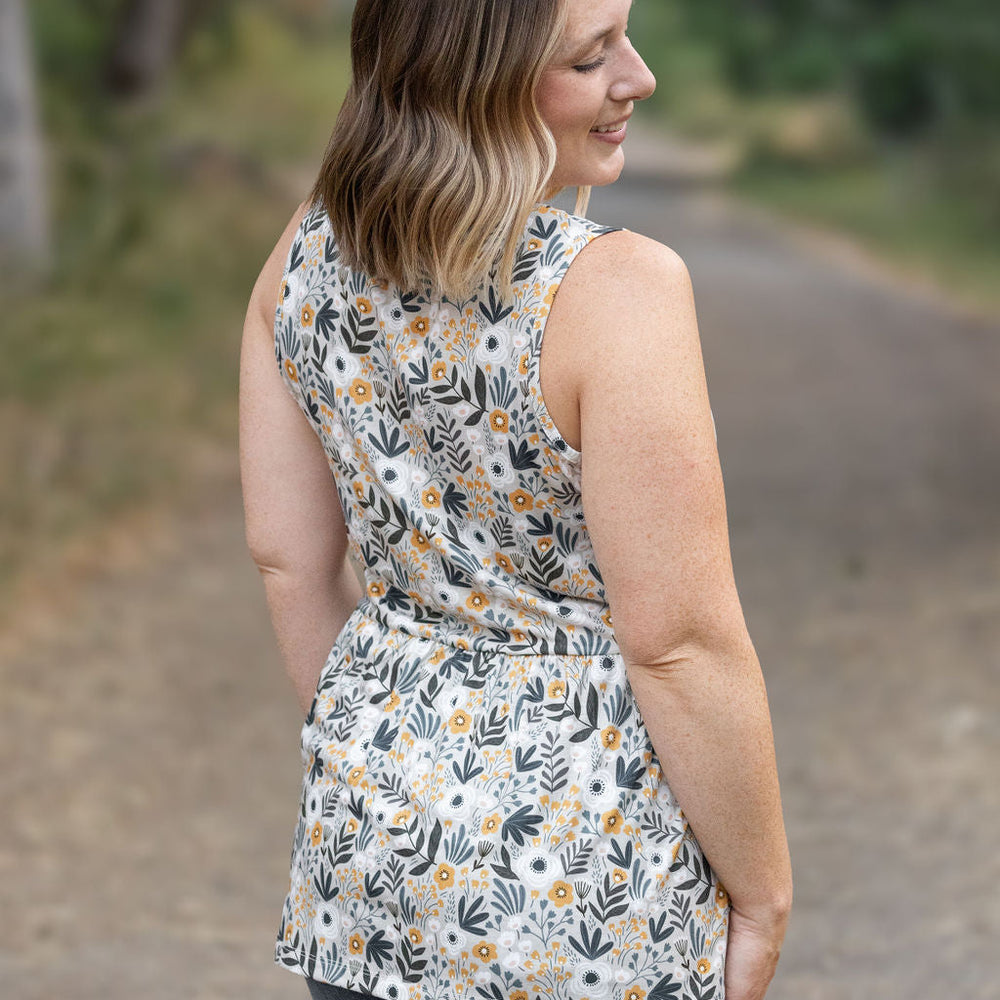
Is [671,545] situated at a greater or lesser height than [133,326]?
greater

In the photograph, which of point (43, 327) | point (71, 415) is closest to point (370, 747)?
point (71, 415)

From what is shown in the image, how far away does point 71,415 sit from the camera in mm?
6688

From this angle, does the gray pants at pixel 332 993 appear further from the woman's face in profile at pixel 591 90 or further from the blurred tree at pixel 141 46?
the blurred tree at pixel 141 46

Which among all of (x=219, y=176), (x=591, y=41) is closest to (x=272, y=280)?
(x=591, y=41)

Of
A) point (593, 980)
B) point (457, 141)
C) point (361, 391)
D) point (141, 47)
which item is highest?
point (141, 47)

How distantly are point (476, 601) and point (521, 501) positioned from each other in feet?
0.39

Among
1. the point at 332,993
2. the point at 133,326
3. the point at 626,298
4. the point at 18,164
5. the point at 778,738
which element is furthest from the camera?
the point at 133,326

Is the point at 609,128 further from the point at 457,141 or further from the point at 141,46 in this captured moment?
the point at 141,46

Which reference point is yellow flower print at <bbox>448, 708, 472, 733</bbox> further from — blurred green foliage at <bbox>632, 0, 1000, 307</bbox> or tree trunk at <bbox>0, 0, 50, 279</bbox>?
tree trunk at <bbox>0, 0, 50, 279</bbox>

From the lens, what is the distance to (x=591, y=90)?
1.27 m

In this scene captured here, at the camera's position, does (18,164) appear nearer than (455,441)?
No

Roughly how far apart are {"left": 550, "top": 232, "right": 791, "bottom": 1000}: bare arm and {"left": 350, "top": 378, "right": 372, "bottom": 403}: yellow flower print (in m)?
0.23

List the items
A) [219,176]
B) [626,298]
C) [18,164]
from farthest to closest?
1. [219,176]
2. [18,164]
3. [626,298]

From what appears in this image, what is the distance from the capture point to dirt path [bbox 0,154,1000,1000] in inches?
133
